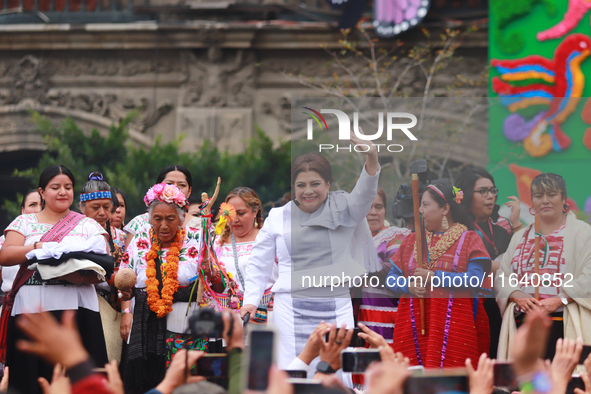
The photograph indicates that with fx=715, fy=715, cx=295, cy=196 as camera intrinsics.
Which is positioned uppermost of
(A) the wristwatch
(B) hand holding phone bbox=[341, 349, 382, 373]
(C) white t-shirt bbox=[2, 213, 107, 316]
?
(C) white t-shirt bbox=[2, 213, 107, 316]

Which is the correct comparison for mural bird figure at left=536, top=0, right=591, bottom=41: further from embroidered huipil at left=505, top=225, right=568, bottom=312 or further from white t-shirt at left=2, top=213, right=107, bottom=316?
white t-shirt at left=2, top=213, right=107, bottom=316

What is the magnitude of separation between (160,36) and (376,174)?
740 cm

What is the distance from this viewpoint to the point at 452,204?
4.39 metres

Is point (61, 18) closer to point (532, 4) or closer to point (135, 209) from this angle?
point (135, 209)

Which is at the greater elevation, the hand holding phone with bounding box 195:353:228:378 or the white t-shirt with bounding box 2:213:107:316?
the white t-shirt with bounding box 2:213:107:316

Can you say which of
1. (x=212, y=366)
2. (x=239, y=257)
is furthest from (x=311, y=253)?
(x=212, y=366)

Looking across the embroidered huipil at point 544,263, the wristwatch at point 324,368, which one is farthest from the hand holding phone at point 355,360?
the embroidered huipil at point 544,263

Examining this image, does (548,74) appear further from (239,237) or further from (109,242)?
(109,242)

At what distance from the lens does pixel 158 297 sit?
4.39m

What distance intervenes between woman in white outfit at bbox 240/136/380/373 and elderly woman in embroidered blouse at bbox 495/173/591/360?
906 mm

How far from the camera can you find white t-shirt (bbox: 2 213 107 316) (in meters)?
4.22

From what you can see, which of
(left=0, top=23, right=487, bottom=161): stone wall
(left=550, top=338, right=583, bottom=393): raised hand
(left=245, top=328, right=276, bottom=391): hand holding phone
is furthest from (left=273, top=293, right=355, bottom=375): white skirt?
(left=0, top=23, right=487, bottom=161): stone wall

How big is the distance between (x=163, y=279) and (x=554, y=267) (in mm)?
2377

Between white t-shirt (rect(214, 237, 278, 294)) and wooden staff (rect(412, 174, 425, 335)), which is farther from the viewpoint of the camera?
white t-shirt (rect(214, 237, 278, 294))
